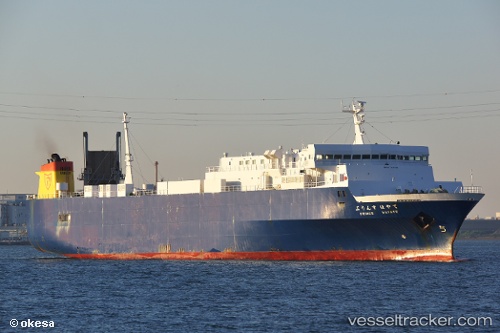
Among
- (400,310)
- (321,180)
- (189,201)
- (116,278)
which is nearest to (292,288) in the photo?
(400,310)

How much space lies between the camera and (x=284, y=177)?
65.9 metres

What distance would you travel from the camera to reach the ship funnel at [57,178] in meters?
80.5

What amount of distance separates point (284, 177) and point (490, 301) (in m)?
23.9

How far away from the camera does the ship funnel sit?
80500 mm

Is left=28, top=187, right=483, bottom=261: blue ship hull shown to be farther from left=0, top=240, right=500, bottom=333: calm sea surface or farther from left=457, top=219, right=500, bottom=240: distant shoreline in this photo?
left=457, top=219, right=500, bottom=240: distant shoreline

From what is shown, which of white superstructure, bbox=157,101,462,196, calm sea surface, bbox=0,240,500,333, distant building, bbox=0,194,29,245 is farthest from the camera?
distant building, bbox=0,194,29,245

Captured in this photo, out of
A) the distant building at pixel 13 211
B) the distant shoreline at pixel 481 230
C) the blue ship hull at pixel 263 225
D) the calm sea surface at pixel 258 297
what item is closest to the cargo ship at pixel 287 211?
the blue ship hull at pixel 263 225

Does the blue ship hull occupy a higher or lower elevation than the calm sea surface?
higher

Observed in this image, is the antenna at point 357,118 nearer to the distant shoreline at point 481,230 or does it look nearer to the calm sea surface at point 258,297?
the calm sea surface at point 258,297

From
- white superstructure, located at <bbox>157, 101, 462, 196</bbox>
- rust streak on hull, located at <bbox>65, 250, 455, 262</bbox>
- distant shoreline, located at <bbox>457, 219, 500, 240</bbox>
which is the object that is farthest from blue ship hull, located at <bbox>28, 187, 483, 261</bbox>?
distant shoreline, located at <bbox>457, 219, 500, 240</bbox>

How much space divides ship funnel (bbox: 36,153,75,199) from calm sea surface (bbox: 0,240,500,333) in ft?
57.5

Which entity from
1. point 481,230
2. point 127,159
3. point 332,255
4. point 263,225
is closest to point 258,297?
point 332,255

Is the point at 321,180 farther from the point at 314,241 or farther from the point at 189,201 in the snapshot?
the point at 189,201

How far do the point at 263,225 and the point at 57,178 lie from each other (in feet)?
76.2
